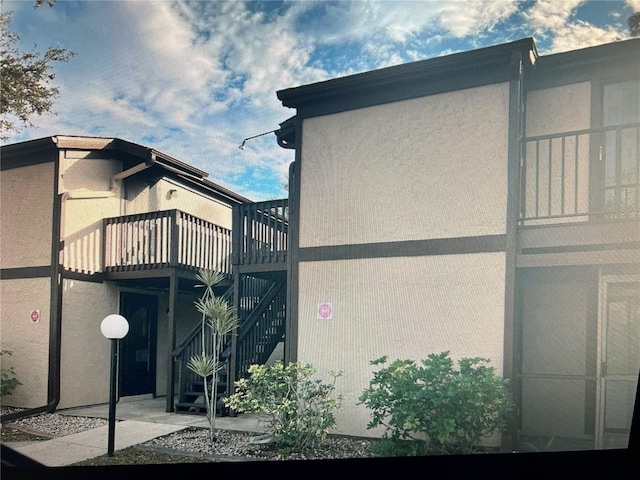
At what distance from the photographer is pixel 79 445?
2965 millimetres

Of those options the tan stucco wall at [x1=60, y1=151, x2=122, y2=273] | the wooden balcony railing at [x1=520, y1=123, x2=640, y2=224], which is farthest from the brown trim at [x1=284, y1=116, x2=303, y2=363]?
the wooden balcony railing at [x1=520, y1=123, x2=640, y2=224]

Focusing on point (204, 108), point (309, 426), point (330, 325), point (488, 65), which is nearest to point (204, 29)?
point (204, 108)

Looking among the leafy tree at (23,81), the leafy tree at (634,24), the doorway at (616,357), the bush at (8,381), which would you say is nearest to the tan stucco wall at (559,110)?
the leafy tree at (634,24)

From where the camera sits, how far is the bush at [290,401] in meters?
3.58

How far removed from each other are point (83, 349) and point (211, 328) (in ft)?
3.28

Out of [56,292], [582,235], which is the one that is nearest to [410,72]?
[582,235]

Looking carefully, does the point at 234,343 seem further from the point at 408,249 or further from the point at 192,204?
the point at 408,249

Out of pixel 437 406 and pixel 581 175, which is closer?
pixel 437 406

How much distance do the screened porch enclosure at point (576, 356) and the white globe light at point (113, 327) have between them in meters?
2.83

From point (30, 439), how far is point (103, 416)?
0.54 m

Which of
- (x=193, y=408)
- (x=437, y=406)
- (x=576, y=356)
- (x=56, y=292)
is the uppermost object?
(x=56, y=292)

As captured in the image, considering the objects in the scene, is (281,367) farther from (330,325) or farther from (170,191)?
(170,191)

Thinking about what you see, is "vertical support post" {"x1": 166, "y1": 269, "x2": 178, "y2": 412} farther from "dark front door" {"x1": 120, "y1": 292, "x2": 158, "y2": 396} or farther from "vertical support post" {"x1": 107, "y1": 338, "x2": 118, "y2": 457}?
"vertical support post" {"x1": 107, "y1": 338, "x2": 118, "y2": 457}

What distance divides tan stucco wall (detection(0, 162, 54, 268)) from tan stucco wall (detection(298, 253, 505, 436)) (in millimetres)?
1981
